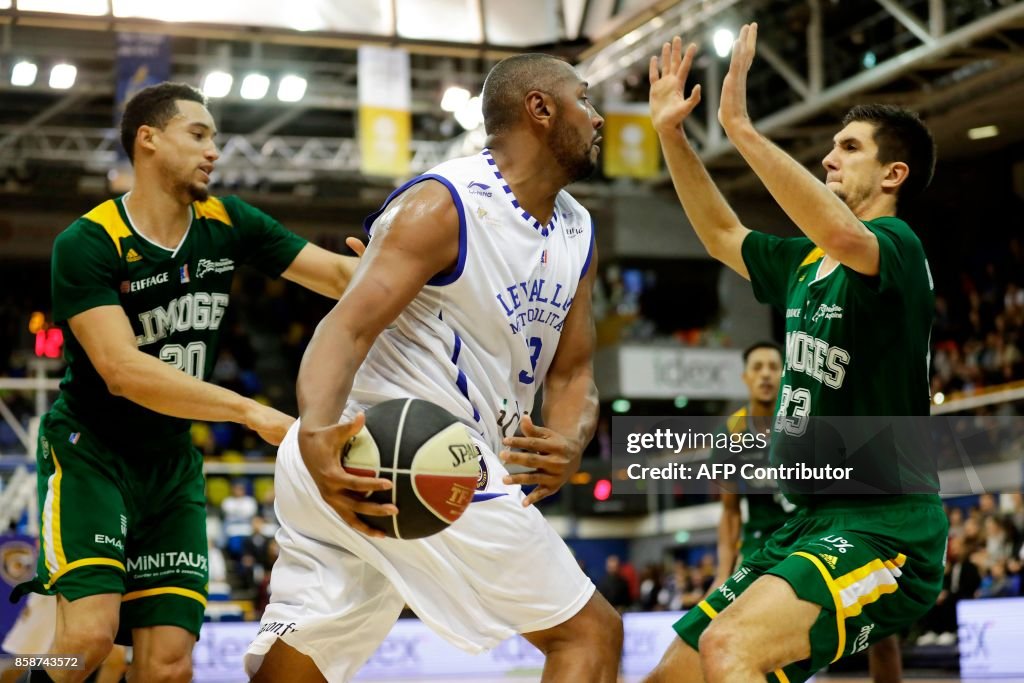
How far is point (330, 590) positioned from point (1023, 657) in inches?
344

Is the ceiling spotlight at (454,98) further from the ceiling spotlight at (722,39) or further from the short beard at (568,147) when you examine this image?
the short beard at (568,147)

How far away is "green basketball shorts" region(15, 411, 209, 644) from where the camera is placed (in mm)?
4672

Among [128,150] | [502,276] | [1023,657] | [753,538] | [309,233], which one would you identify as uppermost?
[309,233]

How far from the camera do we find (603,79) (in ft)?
60.6

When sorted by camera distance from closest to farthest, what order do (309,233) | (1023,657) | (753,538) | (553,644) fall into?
Result: (553,644)
(753,538)
(1023,657)
(309,233)

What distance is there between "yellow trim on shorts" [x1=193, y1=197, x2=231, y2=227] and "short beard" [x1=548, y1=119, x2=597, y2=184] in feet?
6.49

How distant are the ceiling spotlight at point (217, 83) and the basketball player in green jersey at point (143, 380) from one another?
14997 millimetres

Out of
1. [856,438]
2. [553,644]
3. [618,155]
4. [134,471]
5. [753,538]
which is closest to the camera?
[553,644]

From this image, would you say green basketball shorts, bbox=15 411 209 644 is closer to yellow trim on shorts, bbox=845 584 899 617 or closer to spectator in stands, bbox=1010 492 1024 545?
yellow trim on shorts, bbox=845 584 899 617

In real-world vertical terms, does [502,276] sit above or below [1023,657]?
above

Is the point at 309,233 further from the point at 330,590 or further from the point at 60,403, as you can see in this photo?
the point at 330,590

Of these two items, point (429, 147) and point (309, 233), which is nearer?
point (429, 147)

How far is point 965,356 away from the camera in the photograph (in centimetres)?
2066

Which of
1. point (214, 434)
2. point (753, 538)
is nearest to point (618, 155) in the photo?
point (214, 434)
